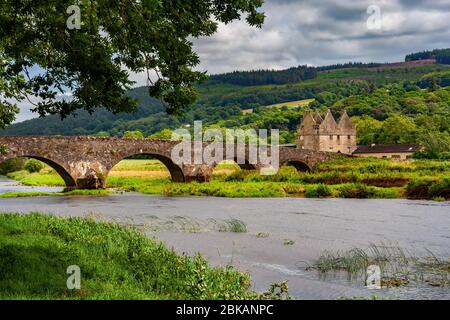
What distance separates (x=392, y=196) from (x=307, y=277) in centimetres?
3103

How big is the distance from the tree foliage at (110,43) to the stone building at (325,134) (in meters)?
94.9

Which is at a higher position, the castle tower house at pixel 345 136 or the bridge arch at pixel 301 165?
the castle tower house at pixel 345 136

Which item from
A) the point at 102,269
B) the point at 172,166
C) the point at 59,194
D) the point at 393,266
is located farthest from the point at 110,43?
the point at 172,166

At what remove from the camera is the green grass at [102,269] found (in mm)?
10734

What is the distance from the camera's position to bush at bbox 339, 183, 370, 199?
149 ft

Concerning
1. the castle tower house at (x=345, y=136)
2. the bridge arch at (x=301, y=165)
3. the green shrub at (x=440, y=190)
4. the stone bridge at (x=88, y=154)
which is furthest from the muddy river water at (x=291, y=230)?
the castle tower house at (x=345, y=136)

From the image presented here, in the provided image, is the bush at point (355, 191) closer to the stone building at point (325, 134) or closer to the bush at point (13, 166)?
the stone building at point (325, 134)

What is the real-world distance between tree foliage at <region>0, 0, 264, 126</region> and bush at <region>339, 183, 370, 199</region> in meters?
34.6

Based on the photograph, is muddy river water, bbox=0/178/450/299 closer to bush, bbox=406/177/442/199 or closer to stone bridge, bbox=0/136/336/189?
bush, bbox=406/177/442/199

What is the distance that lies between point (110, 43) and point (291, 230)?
15085 mm

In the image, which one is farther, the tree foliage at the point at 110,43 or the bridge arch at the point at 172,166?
the bridge arch at the point at 172,166

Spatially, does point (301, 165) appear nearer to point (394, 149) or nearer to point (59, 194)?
point (394, 149)

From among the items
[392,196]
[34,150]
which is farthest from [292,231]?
[34,150]

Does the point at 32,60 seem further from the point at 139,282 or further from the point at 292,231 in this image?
the point at 292,231
